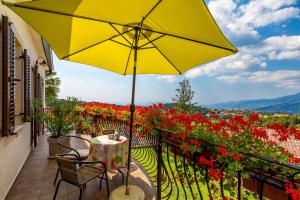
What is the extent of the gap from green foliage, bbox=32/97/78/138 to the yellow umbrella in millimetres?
2512

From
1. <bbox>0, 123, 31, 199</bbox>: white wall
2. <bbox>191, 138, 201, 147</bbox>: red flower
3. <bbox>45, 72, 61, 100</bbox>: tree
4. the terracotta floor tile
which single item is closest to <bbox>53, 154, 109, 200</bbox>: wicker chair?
the terracotta floor tile

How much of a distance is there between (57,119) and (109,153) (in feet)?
8.85

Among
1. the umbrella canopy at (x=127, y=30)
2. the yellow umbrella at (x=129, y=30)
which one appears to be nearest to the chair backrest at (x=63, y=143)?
the yellow umbrella at (x=129, y=30)

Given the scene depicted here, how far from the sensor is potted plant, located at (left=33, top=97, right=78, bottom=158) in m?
5.11

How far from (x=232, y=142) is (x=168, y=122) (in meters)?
1.21

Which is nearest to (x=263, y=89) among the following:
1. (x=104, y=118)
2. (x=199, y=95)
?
(x=199, y=95)

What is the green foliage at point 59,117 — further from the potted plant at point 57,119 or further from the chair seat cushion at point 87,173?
the chair seat cushion at point 87,173

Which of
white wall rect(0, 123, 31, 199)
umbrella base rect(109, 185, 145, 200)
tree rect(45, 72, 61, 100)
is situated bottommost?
umbrella base rect(109, 185, 145, 200)

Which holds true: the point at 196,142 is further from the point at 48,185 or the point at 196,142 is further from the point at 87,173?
the point at 48,185

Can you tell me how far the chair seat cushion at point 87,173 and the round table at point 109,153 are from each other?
309mm

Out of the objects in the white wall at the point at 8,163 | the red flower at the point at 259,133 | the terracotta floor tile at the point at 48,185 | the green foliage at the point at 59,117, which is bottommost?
the terracotta floor tile at the point at 48,185

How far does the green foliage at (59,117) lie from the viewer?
5.34m

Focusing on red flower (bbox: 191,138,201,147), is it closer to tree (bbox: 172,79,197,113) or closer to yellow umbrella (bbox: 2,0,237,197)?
yellow umbrella (bbox: 2,0,237,197)

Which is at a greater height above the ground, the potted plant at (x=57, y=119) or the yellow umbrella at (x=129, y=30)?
the yellow umbrella at (x=129, y=30)
